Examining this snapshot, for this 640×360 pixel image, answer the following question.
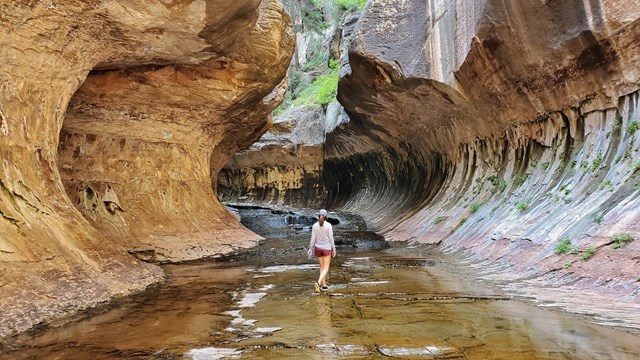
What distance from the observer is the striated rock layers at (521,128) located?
6816mm

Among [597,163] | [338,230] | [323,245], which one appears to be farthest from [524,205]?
[338,230]

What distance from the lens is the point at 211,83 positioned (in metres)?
12.8

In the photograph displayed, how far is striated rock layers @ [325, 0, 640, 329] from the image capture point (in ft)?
22.4

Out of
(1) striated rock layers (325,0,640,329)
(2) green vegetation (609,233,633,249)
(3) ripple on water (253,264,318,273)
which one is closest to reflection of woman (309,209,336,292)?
(3) ripple on water (253,264,318,273)

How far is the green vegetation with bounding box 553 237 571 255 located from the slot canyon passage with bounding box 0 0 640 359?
69mm

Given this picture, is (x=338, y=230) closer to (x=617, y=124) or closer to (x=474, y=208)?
(x=474, y=208)

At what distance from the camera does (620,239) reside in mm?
6242

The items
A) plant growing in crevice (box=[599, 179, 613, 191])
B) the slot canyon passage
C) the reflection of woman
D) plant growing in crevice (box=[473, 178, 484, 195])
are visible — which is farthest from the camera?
plant growing in crevice (box=[473, 178, 484, 195])

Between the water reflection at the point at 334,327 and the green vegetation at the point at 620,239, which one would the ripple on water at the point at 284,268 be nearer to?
the water reflection at the point at 334,327

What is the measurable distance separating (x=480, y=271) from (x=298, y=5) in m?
35.3

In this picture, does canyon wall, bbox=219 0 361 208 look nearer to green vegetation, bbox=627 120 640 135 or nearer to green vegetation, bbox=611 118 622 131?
green vegetation, bbox=611 118 622 131

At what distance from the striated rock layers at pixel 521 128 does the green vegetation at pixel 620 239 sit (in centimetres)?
2

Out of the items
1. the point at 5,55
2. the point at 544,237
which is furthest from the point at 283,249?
the point at 5,55

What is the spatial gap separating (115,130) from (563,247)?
1091 centimetres
